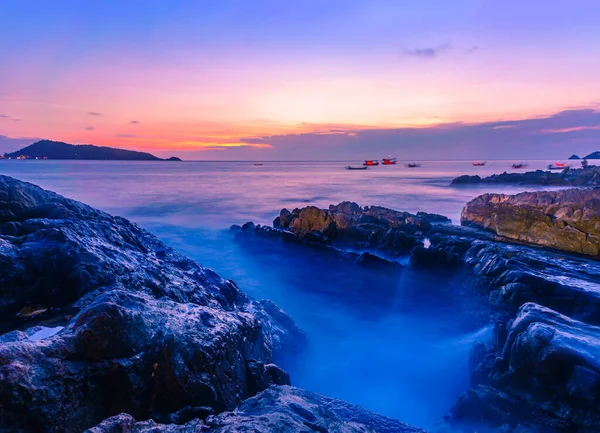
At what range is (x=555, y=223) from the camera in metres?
13.0

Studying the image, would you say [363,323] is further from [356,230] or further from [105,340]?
[105,340]

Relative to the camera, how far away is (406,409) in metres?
6.25

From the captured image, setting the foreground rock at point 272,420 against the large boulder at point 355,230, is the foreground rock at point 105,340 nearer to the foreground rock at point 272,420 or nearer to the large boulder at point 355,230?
the foreground rock at point 272,420

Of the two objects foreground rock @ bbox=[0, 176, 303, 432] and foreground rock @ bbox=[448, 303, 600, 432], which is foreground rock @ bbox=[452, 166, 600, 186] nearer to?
foreground rock @ bbox=[448, 303, 600, 432]

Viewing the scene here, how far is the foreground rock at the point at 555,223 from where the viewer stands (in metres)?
12.1

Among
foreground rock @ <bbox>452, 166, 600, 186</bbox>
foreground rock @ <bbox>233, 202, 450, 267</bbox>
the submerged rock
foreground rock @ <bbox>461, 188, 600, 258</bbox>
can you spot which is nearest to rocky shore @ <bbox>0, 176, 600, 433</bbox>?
foreground rock @ <bbox>461, 188, 600, 258</bbox>

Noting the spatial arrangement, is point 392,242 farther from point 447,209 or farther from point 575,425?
point 447,209

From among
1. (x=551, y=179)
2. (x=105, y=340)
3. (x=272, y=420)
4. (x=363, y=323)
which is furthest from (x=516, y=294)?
(x=551, y=179)

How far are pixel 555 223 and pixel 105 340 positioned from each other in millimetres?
15157

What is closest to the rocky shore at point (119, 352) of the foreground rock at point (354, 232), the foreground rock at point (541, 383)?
the foreground rock at point (541, 383)

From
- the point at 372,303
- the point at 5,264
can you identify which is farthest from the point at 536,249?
the point at 5,264

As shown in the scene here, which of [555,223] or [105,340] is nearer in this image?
[105,340]

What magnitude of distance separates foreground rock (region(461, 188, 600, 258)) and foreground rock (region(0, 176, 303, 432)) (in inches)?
461

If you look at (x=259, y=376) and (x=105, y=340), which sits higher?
(x=105, y=340)
